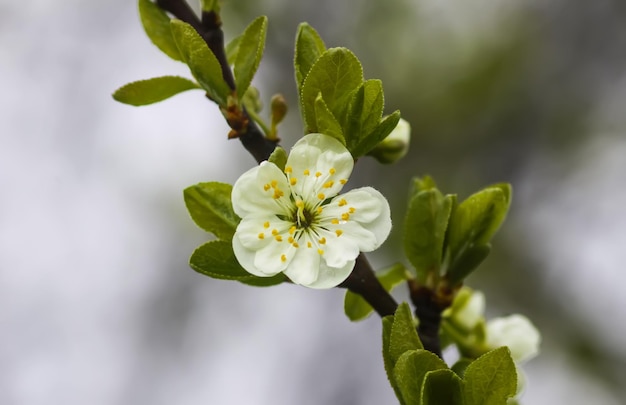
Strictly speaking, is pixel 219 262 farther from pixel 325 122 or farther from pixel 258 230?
pixel 325 122

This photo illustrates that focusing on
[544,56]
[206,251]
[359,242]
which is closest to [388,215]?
[359,242]

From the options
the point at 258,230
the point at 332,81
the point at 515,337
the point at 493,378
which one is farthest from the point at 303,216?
the point at 515,337

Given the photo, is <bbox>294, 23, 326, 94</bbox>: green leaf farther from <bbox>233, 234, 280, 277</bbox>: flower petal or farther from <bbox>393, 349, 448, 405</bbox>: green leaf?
<bbox>393, 349, 448, 405</bbox>: green leaf

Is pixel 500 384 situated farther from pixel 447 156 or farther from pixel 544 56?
pixel 544 56

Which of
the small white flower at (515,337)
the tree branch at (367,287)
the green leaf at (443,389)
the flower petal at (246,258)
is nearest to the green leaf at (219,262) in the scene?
the flower petal at (246,258)

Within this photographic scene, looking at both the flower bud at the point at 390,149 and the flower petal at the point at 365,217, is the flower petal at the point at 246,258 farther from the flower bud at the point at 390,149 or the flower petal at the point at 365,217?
the flower bud at the point at 390,149
